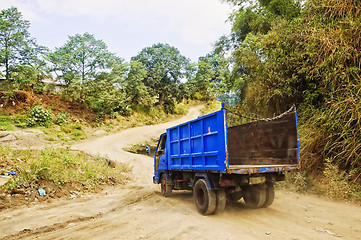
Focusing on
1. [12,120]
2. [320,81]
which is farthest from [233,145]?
[12,120]

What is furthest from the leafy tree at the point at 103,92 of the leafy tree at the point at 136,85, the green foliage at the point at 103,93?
the leafy tree at the point at 136,85

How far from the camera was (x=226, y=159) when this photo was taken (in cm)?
425

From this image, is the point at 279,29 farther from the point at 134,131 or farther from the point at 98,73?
the point at 98,73

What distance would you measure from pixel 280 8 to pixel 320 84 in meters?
5.19

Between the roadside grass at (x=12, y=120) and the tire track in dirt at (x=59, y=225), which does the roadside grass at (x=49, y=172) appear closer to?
the tire track in dirt at (x=59, y=225)

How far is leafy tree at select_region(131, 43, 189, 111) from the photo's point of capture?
1139 inches

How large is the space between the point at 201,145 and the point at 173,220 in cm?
171

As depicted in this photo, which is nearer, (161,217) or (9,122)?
(161,217)

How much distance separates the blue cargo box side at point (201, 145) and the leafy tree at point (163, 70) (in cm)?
2245

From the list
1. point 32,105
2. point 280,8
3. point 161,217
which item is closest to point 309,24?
point 280,8

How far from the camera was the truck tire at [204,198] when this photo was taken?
476 cm

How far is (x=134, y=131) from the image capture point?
2195 cm

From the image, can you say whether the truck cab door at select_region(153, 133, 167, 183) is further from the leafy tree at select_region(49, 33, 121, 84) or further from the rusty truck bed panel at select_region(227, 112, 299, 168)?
the leafy tree at select_region(49, 33, 121, 84)

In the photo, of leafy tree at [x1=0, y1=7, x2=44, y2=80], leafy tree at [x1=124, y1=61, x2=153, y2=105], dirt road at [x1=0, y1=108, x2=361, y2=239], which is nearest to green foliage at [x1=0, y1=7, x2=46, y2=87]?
leafy tree at [x1=0, y1=7, x2=44, y2=80]
